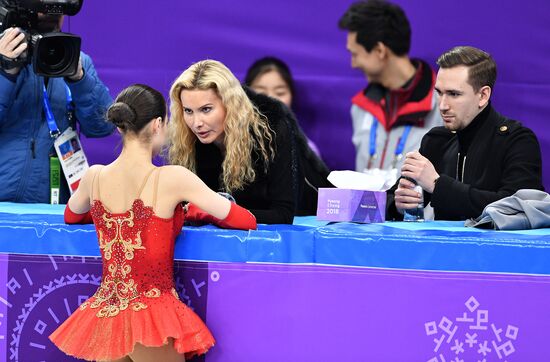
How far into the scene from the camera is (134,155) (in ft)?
9.71

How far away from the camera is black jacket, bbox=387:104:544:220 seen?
3.37 m

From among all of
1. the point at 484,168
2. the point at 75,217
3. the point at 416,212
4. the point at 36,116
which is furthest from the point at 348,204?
the point at 36,116

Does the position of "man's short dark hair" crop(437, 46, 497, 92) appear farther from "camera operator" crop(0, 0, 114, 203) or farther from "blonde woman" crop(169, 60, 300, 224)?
"camera operator" crop(0, 0, 114, 203)

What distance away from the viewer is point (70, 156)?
3.89 m

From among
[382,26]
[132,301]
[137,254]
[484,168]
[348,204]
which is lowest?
[132,301]

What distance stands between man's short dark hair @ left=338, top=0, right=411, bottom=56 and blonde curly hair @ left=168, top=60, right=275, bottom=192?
185 centimetres

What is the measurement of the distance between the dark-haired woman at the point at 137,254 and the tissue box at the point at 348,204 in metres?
0.42

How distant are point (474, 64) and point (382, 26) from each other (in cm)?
165

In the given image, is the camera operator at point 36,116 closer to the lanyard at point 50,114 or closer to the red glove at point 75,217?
the lanyard at point 50,114

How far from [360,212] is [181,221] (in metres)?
0.63

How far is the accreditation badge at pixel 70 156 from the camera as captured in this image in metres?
3.86

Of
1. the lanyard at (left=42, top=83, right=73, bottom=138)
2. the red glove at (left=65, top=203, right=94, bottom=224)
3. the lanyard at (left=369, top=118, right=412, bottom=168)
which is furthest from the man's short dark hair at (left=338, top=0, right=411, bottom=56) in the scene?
the red glove at (left=65, top=203, right=94, bottom=224)

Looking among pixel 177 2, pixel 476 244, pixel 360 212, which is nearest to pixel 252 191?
pixel 360 212

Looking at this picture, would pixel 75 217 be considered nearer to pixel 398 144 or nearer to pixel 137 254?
pixel 137 254
